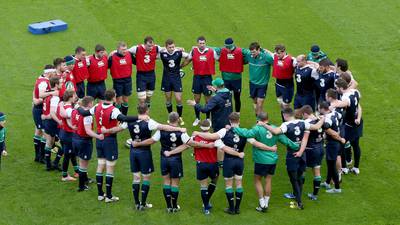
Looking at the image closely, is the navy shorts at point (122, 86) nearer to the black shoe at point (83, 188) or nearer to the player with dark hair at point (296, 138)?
the black shoe at point (83, 188)

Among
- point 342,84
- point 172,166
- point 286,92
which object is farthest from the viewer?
point 286,92

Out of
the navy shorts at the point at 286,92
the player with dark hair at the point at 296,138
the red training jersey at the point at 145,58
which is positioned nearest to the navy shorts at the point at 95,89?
the red training jersey at the point at 145,58

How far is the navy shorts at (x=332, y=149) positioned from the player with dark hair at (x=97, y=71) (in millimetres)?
6819

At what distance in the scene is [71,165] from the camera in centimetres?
1895

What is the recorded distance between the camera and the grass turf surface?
16422 mm

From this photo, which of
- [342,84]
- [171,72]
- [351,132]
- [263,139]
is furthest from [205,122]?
[171,72]

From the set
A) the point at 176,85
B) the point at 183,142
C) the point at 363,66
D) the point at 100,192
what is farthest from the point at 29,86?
the point at 363,66

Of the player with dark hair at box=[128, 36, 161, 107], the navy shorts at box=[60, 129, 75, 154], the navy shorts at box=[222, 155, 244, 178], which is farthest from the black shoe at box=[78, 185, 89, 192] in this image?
the player with dark hair at box=[128, 36, 161, 107]

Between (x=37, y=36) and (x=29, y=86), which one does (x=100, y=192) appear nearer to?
(x=29, y=86)

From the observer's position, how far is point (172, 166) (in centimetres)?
1585

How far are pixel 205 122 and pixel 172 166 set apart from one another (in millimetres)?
1209

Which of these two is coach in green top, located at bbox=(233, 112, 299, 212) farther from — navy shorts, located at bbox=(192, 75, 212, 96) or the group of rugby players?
navy shorts, located at bbox=(192, 75, 212, 96)

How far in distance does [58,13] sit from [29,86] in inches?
202

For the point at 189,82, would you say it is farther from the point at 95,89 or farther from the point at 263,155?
the point at 263,155
